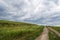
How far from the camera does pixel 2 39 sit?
3791cm

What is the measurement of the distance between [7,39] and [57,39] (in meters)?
12.7

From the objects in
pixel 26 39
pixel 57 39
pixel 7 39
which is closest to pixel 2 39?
pixel 7 39

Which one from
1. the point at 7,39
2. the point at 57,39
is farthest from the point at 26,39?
the point at 57,39

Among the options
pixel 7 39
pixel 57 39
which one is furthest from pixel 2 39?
pixel 57 39

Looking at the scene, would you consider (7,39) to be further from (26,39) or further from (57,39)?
(57,39)

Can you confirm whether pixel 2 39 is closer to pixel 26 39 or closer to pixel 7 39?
pixel 7 39

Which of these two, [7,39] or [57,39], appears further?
[57,39]

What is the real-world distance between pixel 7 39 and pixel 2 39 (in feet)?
3.96

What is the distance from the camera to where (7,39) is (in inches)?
1511

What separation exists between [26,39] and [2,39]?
585cm

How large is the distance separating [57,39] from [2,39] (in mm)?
13925

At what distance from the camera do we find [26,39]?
39531 millimetres

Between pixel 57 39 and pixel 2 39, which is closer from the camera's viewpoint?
pixel 2 39
